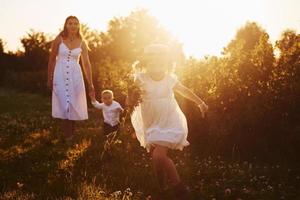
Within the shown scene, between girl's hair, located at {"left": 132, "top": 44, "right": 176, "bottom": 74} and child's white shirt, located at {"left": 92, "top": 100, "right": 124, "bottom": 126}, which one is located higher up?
girl's hair, located at {"left": 132, "top": 44, "right": 176, "bottom": 74}

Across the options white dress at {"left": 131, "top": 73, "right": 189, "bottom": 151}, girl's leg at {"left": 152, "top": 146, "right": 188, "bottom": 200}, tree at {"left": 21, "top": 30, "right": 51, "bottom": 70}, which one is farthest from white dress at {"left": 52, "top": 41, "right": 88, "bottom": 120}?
tree at {"left": 21, "top": 30, "right": 51, "bottom": 70}

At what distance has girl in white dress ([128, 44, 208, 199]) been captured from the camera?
6.32 m

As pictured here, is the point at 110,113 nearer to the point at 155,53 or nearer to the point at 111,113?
the point at 111,113

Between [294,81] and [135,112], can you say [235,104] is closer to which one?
[294,81]

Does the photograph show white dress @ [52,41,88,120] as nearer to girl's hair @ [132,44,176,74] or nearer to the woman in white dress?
the woman in white dress

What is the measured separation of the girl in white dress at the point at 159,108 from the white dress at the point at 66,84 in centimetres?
317

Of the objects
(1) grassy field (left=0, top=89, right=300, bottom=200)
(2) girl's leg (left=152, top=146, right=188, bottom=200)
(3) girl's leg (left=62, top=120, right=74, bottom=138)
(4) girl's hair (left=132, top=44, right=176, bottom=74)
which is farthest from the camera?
(3) girl's leg (left=62, top=120, right=74, bottom=138)

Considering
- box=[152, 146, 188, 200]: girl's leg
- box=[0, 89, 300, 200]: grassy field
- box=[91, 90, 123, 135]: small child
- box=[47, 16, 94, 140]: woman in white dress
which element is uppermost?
box=[47, 16, 94, 140]: woman in white dress

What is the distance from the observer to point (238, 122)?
30.2ft

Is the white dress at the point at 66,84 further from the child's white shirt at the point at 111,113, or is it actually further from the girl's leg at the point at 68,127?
the child's white shirt at the point at 111,113

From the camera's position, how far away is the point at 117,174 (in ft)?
25.6

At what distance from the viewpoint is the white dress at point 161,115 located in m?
6.34

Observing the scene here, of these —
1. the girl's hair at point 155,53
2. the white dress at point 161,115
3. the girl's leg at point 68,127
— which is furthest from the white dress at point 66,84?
the white dress at point 161,115

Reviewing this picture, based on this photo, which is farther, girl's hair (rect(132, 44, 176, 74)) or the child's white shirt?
the child's white shirt
